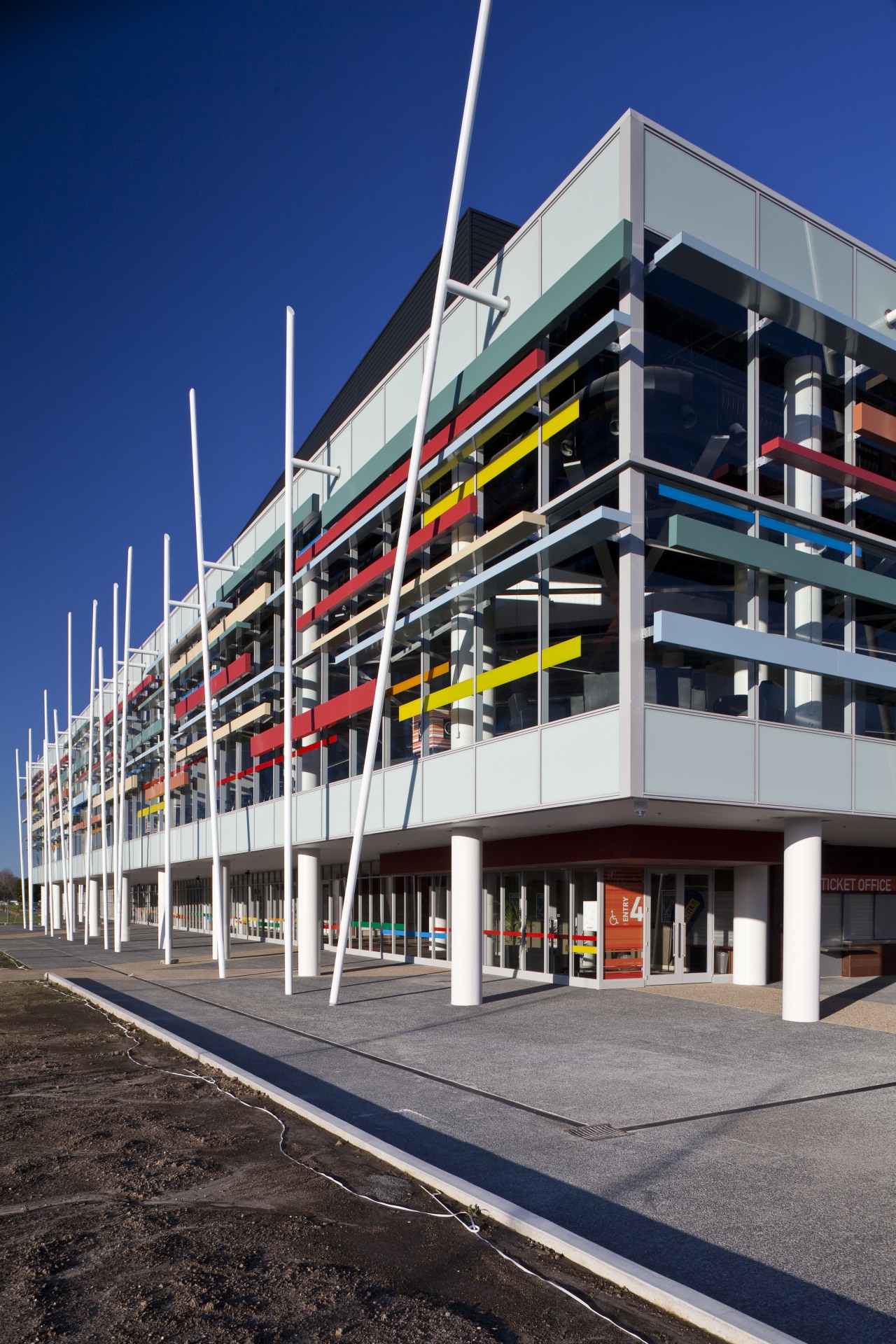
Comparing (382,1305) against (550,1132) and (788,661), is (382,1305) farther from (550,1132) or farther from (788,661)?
(788,661)

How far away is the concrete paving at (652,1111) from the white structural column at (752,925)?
8.06ft

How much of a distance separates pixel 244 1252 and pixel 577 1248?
2.04 meters

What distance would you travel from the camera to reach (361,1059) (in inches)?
544

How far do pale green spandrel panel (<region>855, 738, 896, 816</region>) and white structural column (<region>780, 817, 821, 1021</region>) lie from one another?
1.09 metres

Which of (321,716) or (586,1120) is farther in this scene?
(321,716)

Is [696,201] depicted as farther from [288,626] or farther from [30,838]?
[30,838]

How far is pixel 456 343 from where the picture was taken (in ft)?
68.7

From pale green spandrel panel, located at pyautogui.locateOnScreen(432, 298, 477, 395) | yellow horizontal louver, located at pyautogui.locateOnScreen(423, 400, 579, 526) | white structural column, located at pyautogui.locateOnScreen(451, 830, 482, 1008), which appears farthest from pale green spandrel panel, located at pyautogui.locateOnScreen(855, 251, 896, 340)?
white structural column, located at pyautogui.locateOnScreen(451, 830, 482, 1008)

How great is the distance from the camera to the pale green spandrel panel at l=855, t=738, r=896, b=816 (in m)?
18.4

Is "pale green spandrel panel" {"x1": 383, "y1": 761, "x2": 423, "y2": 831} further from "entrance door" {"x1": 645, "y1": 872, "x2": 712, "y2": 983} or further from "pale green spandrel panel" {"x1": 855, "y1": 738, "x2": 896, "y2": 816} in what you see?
"pale green spandrel panel" {"x1": 855, "y1": 738, "x2": 896, "y2": 816}

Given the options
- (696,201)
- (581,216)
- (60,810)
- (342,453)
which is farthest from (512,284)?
(60,810)

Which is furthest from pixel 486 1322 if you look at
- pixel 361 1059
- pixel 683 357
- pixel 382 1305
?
pixel 683 357

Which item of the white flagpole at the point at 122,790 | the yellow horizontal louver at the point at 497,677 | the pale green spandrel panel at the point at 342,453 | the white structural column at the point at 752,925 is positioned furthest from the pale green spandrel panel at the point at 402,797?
the white flagpole at the point at 122,790

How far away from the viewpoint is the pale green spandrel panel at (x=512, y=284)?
1830cm
